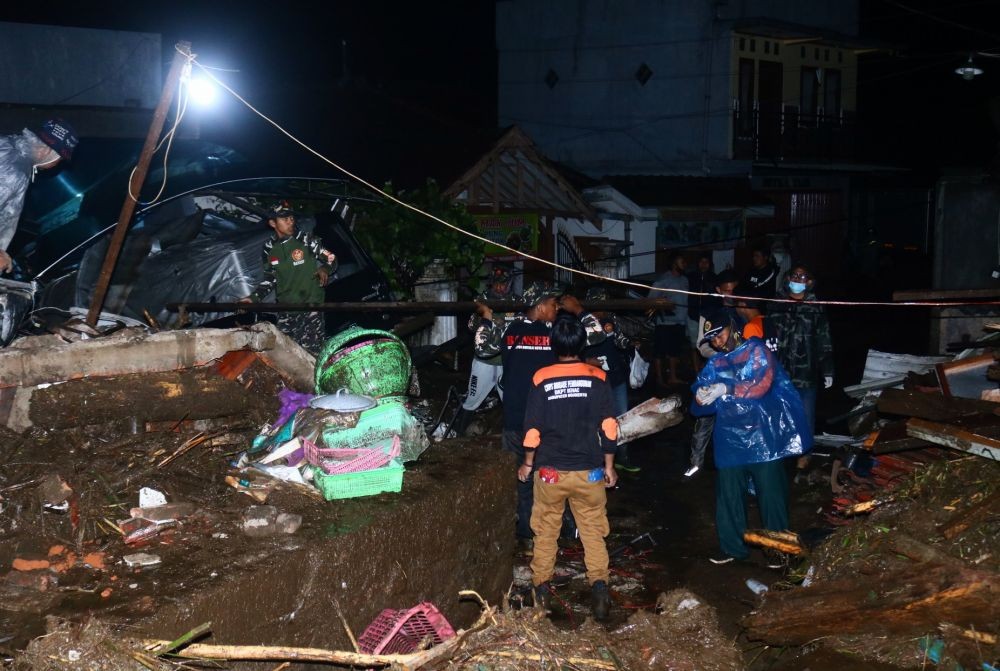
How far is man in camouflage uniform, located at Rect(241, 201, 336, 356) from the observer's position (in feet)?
25.2

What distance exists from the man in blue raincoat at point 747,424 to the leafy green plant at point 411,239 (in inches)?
197

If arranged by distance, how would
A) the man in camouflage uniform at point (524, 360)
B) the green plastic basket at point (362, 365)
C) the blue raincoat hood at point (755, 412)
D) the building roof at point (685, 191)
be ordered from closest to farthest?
the green plastic basket at point (362, 365) < the blue raincoat hood at point (755, 412) < the man in camouflage uniform at point (524, 360) < the building roof at point (685, 191)

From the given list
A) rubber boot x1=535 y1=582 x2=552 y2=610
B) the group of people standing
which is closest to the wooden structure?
the group of people standing

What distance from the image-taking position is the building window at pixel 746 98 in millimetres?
22062

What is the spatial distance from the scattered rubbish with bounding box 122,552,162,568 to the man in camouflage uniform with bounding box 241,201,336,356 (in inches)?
139

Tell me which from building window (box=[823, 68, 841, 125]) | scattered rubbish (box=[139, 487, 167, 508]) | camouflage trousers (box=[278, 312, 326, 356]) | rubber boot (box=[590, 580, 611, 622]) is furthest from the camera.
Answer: building window (box=[823, 68, 841, 125])

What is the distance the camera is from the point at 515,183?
14953 millimetres

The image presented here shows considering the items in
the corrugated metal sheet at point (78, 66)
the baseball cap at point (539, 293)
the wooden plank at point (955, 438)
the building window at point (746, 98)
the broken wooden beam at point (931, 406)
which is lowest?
the wooden plank at point (955, 438)

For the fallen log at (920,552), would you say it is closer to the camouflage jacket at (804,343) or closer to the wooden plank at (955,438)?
the wooden plank at (955,438)

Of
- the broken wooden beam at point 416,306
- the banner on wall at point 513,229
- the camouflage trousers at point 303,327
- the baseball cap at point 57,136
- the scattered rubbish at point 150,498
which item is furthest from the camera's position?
the banner on wall at point 513,229

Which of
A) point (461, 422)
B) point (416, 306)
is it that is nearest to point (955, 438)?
point (416, 306)

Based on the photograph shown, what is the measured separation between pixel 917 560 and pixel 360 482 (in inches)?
115

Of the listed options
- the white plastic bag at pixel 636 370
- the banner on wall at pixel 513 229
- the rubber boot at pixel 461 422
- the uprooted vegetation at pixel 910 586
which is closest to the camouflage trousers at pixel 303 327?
the rubber boot at pixel 461 422

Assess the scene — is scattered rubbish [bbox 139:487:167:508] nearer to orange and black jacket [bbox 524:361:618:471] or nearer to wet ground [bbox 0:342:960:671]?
wet ground [bbox 0:342:960:671]
